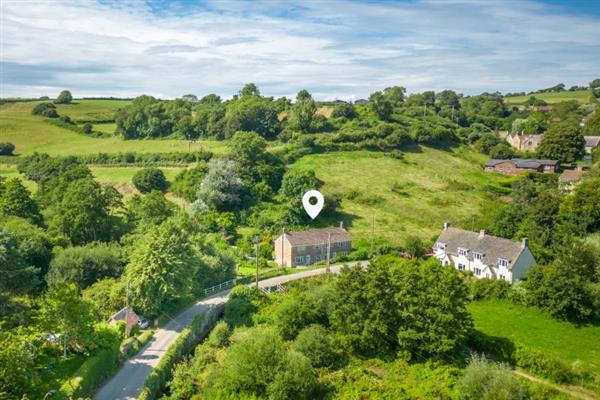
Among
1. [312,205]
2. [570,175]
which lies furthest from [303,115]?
[570,175]

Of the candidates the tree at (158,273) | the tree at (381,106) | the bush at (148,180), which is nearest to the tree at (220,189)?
the bush at (148,180)

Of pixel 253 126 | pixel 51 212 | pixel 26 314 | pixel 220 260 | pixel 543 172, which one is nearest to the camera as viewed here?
pixel 26 314

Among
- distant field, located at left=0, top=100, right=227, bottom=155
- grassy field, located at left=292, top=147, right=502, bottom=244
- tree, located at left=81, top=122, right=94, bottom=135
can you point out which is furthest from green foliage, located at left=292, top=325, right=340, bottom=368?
tree, located at left=81, top=122, right=94, bottom=135

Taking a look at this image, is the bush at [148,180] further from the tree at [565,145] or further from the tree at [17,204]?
the tree at [565,145]

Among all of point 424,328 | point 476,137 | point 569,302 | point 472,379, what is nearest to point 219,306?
point 424,328

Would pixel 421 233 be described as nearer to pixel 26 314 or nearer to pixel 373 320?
pixel 373 320

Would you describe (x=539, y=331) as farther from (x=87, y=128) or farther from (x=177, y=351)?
(x=87, y=128)
